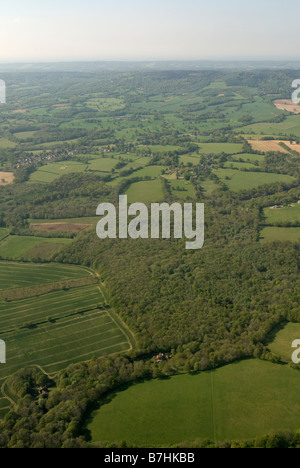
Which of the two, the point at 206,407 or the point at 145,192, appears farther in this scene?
the point at 145,192

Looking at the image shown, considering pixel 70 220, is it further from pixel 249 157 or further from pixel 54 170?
pixel 249 157

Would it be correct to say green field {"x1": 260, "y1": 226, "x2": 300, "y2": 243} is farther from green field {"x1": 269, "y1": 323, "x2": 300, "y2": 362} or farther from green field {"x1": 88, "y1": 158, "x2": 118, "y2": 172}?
green field {"x1": 88, "y1": 158, "x2": 118, "y2": 172}

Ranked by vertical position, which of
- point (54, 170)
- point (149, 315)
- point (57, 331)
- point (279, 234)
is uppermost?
point (54, 170)

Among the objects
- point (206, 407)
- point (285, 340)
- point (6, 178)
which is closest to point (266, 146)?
point (6, 178)

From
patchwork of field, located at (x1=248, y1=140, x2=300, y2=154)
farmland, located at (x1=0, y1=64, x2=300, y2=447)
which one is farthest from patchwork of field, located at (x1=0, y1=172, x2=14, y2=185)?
patchwork of field, located at (x1=248, y1=140, x2=300, y2=154)

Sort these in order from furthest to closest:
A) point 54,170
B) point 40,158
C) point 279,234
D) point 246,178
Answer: point 40,158 < point 54,170 < point 246,178 < point 279,234
